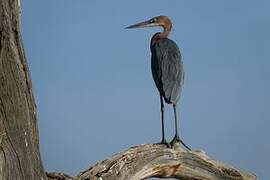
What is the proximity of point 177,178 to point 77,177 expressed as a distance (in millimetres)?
1547

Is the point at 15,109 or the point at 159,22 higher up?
the point at 159,22

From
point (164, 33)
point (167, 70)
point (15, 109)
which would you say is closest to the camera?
point (15, 109)

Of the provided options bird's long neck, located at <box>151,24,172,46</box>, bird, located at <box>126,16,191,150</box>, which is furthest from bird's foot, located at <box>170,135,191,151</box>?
bird's long neck, located at <box>151,24,172,46</box>

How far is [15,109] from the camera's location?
379 cm

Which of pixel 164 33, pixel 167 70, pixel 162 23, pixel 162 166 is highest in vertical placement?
pixel 162 23

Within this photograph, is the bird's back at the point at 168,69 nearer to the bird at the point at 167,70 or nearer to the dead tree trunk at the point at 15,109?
the bird at the point at 167,70

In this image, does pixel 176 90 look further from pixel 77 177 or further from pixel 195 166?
pixel 77 177

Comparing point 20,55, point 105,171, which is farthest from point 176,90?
point 20,55

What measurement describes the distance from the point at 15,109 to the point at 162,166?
239cm

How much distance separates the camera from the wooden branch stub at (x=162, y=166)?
5.20 metres

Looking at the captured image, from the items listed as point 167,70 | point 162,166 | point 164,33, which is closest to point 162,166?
point 162,166

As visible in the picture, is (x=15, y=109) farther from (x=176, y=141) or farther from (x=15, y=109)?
(x=176, y=141)

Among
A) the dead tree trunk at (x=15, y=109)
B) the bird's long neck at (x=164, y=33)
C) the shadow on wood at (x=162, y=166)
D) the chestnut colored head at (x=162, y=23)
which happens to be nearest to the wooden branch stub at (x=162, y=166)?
the shadow on wood at (x=162, y=166)

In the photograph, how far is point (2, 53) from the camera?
380 cm
